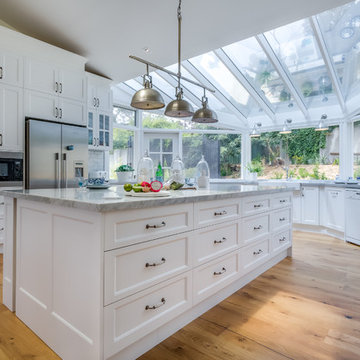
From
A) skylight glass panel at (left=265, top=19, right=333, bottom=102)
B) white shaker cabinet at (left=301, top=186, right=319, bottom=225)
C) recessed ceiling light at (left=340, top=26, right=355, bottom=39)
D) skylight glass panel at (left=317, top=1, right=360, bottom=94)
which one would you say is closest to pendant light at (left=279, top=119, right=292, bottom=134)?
skylight glass panel at (left=265, top=19, right=333, bottom=102)

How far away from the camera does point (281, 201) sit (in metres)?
3.04

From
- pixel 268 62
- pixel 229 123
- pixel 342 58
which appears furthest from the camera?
pixel 229 123

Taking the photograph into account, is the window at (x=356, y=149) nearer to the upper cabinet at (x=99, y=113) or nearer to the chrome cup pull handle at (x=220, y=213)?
the chrome cup pull handle at (x=220, y=213)

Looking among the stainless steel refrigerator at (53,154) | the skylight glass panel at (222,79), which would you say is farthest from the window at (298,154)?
the stainless steel refrigerator at (53,154)

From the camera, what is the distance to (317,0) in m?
2.81

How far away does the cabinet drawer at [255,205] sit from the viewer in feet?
7.75

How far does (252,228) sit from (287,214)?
96cm

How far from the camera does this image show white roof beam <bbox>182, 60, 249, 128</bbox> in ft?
16.2

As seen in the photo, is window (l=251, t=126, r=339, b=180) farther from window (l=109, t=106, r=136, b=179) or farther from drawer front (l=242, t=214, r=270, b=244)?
drawer front (l=242, t=214, r=270, b=244)

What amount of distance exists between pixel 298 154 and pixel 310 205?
1.42 m

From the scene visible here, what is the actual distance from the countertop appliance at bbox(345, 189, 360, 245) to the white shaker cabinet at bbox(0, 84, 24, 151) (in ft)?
14.8

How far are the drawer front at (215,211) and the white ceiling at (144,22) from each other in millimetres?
2257

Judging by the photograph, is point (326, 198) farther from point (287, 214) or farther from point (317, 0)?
point (317, 0)

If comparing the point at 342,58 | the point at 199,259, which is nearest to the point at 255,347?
the point at 199,259
